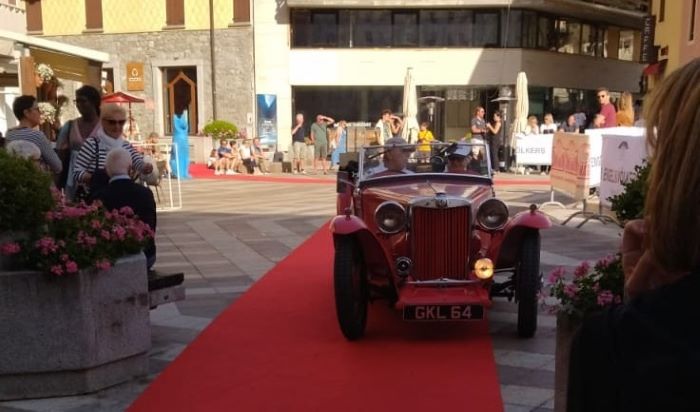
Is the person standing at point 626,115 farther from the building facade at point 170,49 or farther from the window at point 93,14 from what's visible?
the window at point 93,14

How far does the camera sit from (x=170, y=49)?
86.9 feet

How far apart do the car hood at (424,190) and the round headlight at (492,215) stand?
0.84 feet

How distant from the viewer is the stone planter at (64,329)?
3816mm

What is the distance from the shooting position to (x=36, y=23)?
28062 mm

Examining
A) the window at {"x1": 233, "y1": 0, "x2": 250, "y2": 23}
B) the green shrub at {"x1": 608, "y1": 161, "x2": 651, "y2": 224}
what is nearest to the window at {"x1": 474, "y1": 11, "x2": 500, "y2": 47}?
the window at {"x1": 233, "y1": 0, "x2": 250, "y2": 23}

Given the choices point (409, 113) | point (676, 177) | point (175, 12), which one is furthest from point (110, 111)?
point (175, 12)

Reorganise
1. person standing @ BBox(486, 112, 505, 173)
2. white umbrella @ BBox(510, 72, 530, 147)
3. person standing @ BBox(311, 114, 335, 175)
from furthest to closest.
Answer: person standing @ BBox(311, 114, 335, 175) < white umbrella @ BBox(510, 72, 530, 147) < person standing @ BBox(486, 112, 505, 173)

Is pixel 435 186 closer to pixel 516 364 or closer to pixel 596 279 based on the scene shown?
pixel 516 364

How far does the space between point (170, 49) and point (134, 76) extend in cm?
180

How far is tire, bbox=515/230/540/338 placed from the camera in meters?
4.82

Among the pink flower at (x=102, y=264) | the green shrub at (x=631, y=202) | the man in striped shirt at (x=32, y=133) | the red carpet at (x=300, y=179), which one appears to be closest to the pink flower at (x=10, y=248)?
the pink flower at (x=102, y=264)

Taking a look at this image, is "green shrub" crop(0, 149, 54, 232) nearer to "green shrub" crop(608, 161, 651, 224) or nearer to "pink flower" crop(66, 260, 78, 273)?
"pink flower" crop(66, 260, 78, 273)

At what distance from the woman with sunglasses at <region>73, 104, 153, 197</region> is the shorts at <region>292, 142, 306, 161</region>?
14914 millimetres

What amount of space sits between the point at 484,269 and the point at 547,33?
2458cm
